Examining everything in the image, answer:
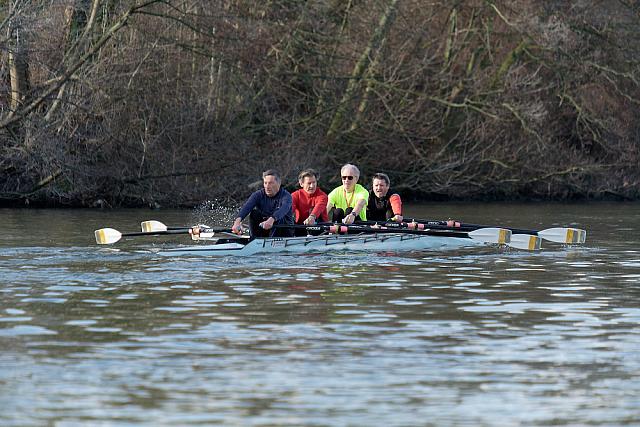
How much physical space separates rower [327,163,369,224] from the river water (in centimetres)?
202

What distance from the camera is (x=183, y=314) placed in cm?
1129

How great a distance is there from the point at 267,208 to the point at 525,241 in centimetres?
370

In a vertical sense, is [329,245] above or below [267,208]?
below

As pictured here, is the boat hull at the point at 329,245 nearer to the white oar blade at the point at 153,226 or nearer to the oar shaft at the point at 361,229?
the oar shaft at the point at 361,229

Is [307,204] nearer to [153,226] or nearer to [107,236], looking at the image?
[153,226]

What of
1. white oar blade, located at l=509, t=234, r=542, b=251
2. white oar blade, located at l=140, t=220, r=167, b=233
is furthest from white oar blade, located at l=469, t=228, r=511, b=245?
white oar blade, located at l=140, t=220, r=167, b=233

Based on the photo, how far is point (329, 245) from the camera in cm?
1803

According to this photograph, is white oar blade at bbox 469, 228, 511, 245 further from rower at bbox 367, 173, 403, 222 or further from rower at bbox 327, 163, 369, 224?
rower at bbox 367, 173, 403, 222

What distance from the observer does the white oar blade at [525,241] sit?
727 inches

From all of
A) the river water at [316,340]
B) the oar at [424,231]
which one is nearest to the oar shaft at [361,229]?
the oar at [424,231]

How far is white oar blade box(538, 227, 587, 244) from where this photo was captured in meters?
19.1

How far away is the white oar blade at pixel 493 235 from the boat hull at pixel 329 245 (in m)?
1.08

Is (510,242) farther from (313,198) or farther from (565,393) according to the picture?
(565,393)

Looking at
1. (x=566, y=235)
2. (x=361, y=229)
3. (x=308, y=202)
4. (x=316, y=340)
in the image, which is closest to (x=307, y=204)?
(x=308, y=202)
